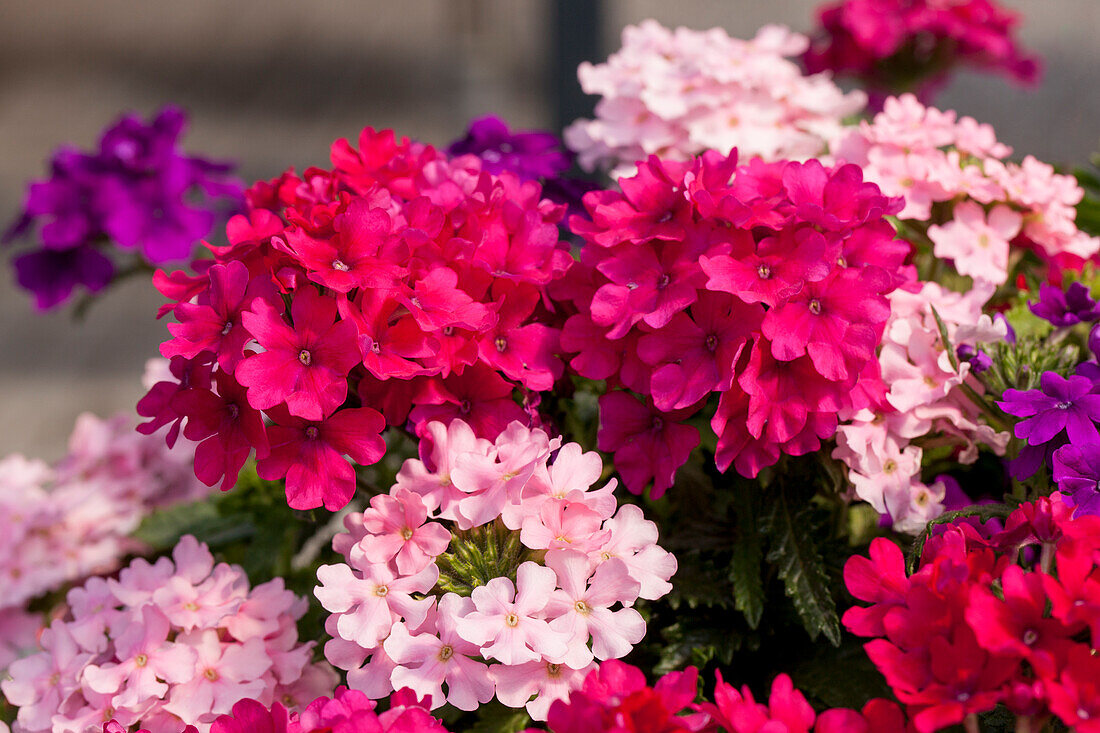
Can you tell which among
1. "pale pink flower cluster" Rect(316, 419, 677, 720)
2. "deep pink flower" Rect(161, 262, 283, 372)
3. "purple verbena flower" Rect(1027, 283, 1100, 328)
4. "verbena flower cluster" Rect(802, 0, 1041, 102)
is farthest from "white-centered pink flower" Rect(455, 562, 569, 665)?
"verbena flower cluster" Rect(802, 0, 1041, 102)

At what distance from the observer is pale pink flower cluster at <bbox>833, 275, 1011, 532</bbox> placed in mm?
684

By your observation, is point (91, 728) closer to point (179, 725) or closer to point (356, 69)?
point (179, 725)

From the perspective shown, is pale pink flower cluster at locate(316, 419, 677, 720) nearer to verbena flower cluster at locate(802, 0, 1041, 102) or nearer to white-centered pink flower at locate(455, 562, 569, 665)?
white-centered pink flower at locate(455, 562, 569, 665)

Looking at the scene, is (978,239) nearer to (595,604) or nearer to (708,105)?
(708,105)

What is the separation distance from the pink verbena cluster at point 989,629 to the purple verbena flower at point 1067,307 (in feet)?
0.87

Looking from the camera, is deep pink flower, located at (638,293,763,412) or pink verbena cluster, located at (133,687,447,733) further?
Answer: deep pink flower, located at (638,293,763,412)

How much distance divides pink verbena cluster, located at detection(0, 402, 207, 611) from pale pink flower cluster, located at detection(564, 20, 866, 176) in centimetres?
65

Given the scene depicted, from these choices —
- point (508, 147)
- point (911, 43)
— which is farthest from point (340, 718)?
point (911, 43)

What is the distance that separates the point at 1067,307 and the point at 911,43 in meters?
1.25

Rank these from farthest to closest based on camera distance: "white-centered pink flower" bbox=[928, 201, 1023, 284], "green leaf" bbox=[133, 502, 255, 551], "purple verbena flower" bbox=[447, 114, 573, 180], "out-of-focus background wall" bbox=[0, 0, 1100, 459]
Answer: "out-of-focus background wall" bbox=[0, 0, 1100, 459]
"green leaf" bbox=[133, 502, 255, 551]
"purple verbena flower" bbox=[447, 114, 573, 180]
"white-centered pink flower" bbox=[928, 201, 1023, 284]

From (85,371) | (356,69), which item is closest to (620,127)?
(356,69)

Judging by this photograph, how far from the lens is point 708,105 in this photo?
Result: 0.98m

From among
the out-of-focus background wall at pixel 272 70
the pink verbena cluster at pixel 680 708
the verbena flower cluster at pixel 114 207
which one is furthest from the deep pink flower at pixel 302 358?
the out-of-focus background wall at pixel 272 70

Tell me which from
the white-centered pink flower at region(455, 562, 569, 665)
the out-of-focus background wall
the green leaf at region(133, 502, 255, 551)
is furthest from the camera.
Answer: the out-of-focus background wall
